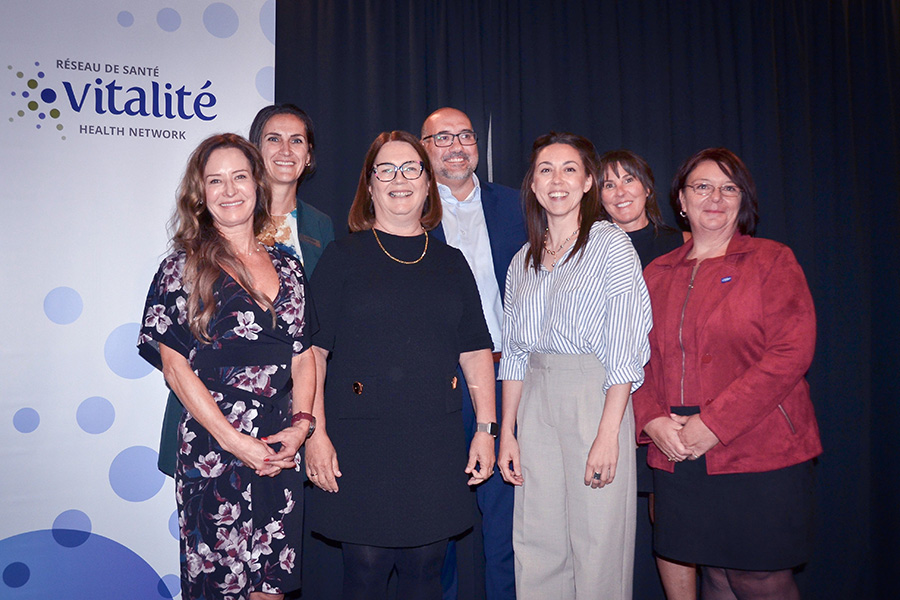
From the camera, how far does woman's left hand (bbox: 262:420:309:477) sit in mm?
1845

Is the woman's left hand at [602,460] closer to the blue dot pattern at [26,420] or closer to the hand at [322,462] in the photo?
the hand at [322,462]

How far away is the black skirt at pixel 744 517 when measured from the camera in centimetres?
205

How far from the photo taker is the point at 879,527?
367cm

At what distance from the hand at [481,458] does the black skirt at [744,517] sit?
2.10ft

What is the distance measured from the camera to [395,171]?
2098mm

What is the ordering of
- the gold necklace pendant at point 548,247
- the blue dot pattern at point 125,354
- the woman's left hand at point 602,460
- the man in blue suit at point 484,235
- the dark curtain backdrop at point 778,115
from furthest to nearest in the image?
1. the dark curtain backdrop at point 778,115
2. the blue dot pattern at point 125,354
3. the man in blue suit at point 484,235
4. the gold necklace pendant at point 548,247
5. the woman's left hand at point 602,460

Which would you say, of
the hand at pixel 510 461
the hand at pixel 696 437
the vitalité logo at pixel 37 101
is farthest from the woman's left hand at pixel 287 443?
the vitalité logo at pixel 37 101

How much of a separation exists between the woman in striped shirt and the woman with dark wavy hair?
28.2 inches

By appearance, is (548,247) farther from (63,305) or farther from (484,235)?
(63,305)

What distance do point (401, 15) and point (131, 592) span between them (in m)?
2.91

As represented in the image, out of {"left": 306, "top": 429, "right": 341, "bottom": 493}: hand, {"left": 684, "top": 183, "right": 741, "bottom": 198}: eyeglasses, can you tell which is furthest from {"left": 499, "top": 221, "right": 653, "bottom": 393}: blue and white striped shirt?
{"left": 306, "top": 429, "right": 341, "bottom": 493}: hand

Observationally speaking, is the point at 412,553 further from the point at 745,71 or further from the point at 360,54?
the point at 745,71

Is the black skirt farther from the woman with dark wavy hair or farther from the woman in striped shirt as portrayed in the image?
the woman with dark wavy hair

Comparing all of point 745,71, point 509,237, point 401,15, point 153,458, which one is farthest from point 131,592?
point 745,71
